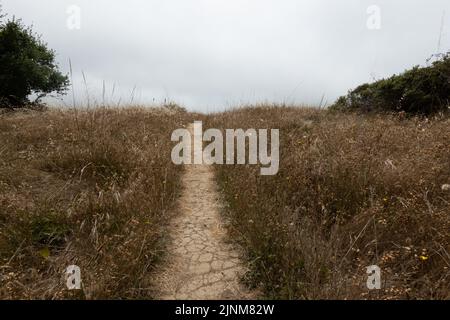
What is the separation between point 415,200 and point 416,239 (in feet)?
1.78

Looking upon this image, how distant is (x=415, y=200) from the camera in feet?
12.1

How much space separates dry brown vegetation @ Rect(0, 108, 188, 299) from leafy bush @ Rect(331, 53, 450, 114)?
6.41 m

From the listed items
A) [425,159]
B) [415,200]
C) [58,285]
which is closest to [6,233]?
[58,285]

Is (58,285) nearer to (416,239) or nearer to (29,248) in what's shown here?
(29,248)

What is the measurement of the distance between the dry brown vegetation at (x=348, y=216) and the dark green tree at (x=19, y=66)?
1052 cm

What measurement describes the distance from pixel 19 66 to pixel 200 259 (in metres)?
12.5

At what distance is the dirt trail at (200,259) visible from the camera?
124 inches

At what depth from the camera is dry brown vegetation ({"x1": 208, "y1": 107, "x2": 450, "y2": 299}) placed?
2887 mm
